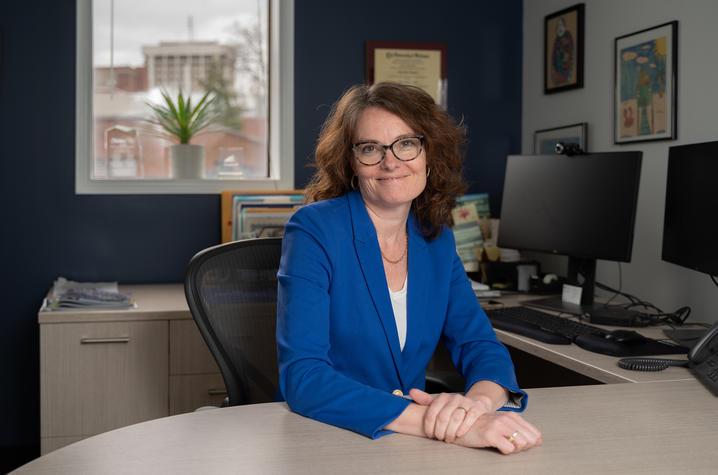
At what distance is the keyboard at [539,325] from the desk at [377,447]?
0.75 metres

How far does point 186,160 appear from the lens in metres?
3.48

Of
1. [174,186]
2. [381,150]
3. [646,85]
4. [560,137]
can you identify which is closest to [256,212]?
[174,186]

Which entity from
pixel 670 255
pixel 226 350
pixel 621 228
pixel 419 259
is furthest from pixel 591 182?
pixel 226 350

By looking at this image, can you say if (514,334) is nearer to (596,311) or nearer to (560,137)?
(596,311)

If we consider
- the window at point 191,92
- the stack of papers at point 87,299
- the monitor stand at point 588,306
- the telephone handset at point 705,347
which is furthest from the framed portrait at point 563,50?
the stack of papers at point 87,299

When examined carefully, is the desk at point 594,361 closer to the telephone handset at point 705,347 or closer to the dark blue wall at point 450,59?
the telephone handset at point 705,347

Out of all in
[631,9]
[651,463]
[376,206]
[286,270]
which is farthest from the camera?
[631,9]

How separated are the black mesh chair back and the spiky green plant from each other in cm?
156

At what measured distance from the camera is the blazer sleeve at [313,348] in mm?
1367

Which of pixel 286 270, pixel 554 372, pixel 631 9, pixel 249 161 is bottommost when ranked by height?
pixel 554 372

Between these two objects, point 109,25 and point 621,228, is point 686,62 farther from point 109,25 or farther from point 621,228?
point 109,25

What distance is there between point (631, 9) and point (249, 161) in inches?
67.7

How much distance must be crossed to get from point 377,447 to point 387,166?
2.21ft

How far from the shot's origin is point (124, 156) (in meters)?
3.52
